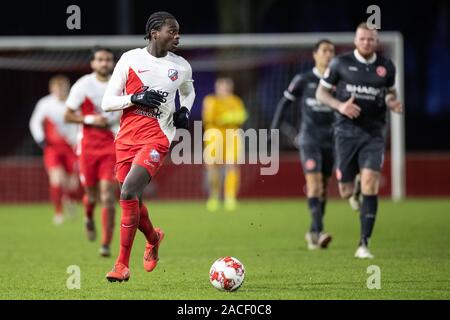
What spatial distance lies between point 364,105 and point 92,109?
3216 millimetres

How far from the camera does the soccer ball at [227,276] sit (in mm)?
8367

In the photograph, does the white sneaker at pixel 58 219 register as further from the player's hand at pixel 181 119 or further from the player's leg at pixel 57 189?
the player's hand at pixel 181 119

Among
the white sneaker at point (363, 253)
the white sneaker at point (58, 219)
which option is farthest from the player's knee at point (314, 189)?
the white sneaker at point (58, 219)

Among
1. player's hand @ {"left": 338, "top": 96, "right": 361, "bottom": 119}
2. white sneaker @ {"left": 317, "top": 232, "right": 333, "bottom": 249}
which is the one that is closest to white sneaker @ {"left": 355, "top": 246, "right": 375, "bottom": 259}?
white sneaker @ {"left": 317, "top": 232, "right": 333, "bottom": 249}

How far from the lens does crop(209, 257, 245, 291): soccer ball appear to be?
27.5 ft

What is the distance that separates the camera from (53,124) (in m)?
18.9

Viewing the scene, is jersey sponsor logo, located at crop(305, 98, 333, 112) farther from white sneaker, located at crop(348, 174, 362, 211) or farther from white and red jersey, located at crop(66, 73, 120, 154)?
white and red jersey, located at crop(66, 73, 120, 154)

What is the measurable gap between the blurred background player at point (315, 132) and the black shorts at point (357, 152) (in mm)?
1024

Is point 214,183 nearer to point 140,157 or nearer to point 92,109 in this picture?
point 92,109

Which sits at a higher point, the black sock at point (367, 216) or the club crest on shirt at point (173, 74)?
the club crest on shirt at point (173, 74)
